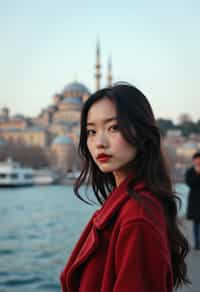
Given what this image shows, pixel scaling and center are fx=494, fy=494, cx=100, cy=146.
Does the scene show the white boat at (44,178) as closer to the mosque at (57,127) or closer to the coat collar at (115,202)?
the mosque at (57,127)

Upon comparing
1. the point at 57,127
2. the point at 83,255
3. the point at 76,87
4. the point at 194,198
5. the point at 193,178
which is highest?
the point at 76,87

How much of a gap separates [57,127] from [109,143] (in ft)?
179

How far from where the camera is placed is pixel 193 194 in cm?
363

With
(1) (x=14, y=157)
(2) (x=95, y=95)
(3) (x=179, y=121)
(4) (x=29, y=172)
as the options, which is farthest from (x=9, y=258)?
(3) (x=179, y=121)

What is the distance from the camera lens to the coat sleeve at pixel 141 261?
68 centimetres

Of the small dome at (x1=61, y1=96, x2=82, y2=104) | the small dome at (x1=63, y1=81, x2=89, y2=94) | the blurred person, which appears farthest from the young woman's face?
the small dome at (x1=63, y1=81, x2=89, y2=94)

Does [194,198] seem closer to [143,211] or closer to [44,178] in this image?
[143,211]

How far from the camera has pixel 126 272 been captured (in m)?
0.69

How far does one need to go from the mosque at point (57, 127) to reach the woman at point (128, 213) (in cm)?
4480

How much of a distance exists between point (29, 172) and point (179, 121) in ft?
120

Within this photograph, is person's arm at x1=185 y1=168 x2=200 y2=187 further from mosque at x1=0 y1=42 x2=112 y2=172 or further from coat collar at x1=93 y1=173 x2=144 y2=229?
mosque at x1=0 y1=42 x2=112 y2=172

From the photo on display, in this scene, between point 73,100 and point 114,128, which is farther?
point 73,100

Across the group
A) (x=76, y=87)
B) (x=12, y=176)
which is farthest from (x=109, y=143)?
(x=76, y=87)

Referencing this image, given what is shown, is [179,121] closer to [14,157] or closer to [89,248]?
[14,157]
